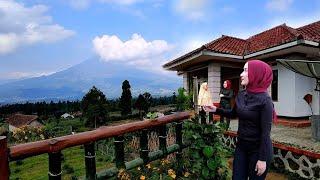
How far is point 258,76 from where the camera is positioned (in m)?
3.35

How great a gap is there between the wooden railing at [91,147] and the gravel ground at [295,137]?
4.48 m

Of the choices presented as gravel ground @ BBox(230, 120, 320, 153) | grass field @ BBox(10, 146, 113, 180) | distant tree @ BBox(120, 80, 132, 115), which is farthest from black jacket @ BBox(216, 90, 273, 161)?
distant tree @ BBox(120, 80, 132, 115)

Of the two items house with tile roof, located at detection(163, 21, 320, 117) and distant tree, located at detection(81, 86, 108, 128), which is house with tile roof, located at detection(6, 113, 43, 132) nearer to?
distant tree, located at detection(81, 86, 108, 128)

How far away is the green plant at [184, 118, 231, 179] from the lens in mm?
4898

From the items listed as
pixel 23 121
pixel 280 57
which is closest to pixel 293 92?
pixel 280 57

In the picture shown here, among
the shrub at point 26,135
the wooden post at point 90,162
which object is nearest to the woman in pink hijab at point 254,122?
the wooden post at point 90,162

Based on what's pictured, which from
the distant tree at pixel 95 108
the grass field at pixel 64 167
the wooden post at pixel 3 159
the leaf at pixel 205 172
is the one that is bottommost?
the grass field at pixel 64 167

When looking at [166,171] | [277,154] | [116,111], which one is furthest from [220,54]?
[116,111]

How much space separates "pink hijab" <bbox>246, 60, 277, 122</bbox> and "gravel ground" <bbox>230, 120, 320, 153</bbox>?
16.7 feet

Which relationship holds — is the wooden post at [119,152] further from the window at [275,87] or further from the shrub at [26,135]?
the shrub at [26,135]

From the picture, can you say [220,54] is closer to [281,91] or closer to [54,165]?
[281,91]

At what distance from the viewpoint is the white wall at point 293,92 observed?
12969 millimetres

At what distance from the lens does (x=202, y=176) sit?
16.2ft

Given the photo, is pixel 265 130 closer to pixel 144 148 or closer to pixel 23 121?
pixel 144 148
